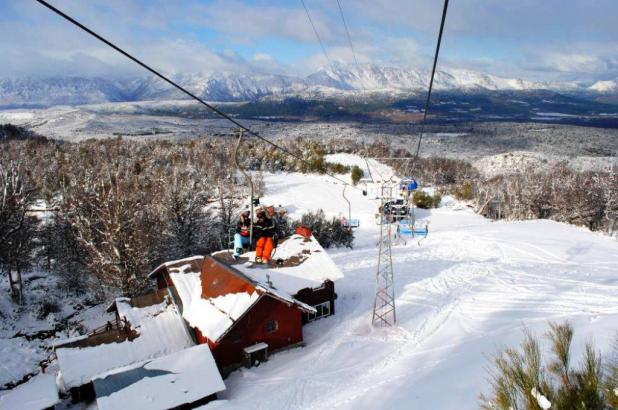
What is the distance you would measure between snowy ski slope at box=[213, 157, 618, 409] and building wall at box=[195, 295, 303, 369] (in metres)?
0.72

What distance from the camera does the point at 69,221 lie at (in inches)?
1449

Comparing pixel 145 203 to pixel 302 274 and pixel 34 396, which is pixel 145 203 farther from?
pixel 34 396

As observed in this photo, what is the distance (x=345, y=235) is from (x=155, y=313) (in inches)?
962

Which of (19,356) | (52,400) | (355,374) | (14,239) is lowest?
(19,356)

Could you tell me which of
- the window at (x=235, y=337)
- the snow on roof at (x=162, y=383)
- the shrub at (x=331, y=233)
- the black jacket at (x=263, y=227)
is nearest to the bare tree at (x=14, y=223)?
the snow on roof at (x=162, y=383)

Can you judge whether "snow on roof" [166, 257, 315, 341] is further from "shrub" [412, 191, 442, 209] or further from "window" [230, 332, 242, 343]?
"shrub" [412, 191, 442, 209]

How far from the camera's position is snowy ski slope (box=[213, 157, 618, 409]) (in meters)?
14.7

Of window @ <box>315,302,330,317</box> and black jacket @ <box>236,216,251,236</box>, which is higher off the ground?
black jacket @ <box>236,216,251,236</box>

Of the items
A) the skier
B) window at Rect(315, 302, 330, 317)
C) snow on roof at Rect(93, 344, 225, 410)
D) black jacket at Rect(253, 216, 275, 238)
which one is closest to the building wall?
snow on roof at Rect(93, 344, 225, 410)

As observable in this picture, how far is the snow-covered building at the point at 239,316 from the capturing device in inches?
758

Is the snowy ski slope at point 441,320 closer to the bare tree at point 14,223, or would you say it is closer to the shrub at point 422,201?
the bare tree at point 14,223

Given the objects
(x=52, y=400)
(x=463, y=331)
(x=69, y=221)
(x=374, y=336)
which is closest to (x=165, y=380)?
(x=52, y=400)

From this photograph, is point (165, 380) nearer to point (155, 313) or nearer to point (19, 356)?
point (155, 313)

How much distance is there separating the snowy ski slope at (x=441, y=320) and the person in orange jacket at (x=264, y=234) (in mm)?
4758
